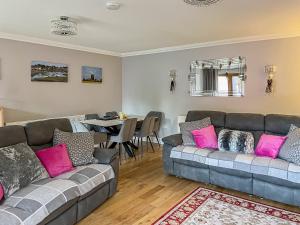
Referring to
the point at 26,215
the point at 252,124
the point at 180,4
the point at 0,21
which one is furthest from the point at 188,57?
the point at 26,215

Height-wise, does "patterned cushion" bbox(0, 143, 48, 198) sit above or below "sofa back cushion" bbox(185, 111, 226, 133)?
below

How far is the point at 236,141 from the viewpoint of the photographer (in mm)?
3484

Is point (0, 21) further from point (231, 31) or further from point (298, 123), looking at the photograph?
point (298, 123)

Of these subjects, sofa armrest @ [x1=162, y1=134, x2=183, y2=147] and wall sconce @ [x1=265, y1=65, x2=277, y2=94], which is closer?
sofa armrest @ [x1=162, y1=134, x2=183, y2=147]

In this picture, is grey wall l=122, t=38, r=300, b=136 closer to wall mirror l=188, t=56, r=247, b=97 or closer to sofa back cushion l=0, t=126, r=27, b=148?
wall mirror l=188, t=56, r=247, b=97

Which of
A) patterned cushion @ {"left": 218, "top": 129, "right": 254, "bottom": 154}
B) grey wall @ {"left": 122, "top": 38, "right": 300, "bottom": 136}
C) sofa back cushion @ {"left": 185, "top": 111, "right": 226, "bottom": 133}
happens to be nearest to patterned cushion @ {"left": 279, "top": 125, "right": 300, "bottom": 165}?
patterned cushion @ {"left": 218, "top": 129, "right": 254, "bottom": 154}

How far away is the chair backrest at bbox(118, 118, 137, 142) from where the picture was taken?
4.31m

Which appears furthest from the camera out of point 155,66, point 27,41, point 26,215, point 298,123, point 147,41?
point 155,66

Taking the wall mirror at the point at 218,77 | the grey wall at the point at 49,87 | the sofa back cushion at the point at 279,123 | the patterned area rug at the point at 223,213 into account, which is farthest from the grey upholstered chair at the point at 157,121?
the patterned area rug at the point at 223,213

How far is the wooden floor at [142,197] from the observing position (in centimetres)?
259

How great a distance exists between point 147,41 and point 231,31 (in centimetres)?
161

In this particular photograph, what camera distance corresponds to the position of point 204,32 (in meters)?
4.15

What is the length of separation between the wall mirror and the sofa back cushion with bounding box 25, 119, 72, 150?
3.16m

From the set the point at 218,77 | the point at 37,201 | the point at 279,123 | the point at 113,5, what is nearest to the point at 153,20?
the point at 113,5
